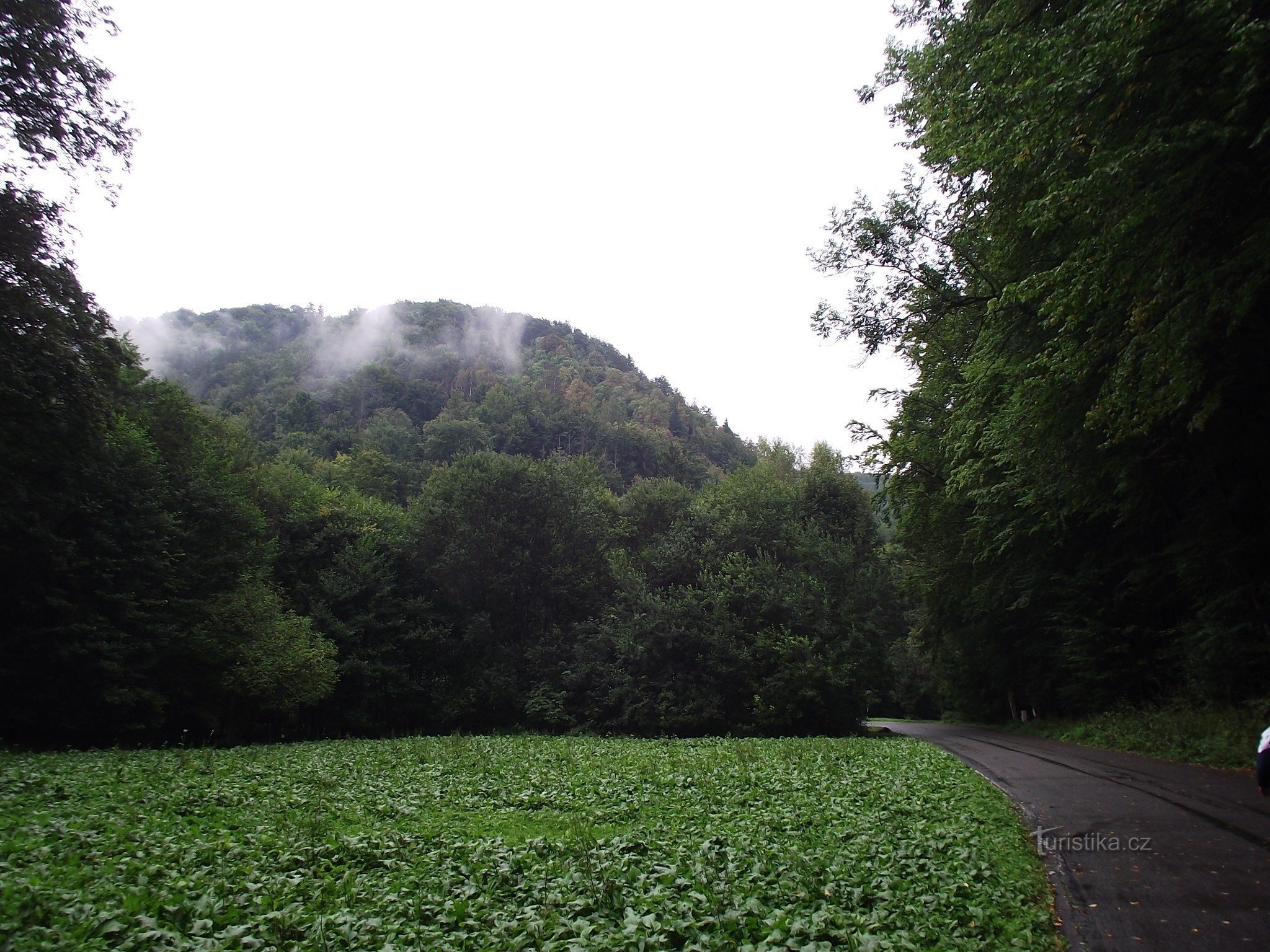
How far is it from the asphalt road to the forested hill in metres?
46.2

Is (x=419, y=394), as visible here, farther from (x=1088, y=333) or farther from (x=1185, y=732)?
(x=1088, y=333)

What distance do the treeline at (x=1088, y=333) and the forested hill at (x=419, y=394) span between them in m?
37.6

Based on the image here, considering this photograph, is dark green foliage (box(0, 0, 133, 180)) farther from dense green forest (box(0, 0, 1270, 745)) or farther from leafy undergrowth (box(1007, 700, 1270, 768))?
leafy undergrowth (box(1007, 700, 1270, 768))

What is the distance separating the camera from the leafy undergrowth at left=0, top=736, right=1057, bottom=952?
4.87m

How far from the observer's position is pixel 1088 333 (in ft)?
33.9

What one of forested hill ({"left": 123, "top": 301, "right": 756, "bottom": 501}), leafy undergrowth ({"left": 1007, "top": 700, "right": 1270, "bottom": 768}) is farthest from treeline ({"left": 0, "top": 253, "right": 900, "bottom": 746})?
forested hill ({"left": 123, "top": 301, "right": 756, "bottom": 501})

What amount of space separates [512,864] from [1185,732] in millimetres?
15876

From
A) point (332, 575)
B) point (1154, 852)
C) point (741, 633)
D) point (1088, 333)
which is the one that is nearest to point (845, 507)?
point (741, 633)

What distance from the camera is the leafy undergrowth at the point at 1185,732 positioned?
12.9 meters

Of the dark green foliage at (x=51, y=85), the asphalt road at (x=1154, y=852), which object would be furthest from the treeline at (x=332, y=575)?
the asphalt road at (x=1154, y=852)

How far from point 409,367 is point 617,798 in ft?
359

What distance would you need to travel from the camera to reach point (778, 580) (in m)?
33.6

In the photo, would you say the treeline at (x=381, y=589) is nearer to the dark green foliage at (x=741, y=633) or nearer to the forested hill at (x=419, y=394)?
the dark green foliage at (x=741, y=633)

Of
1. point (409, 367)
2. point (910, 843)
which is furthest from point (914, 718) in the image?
point (409, 367)
